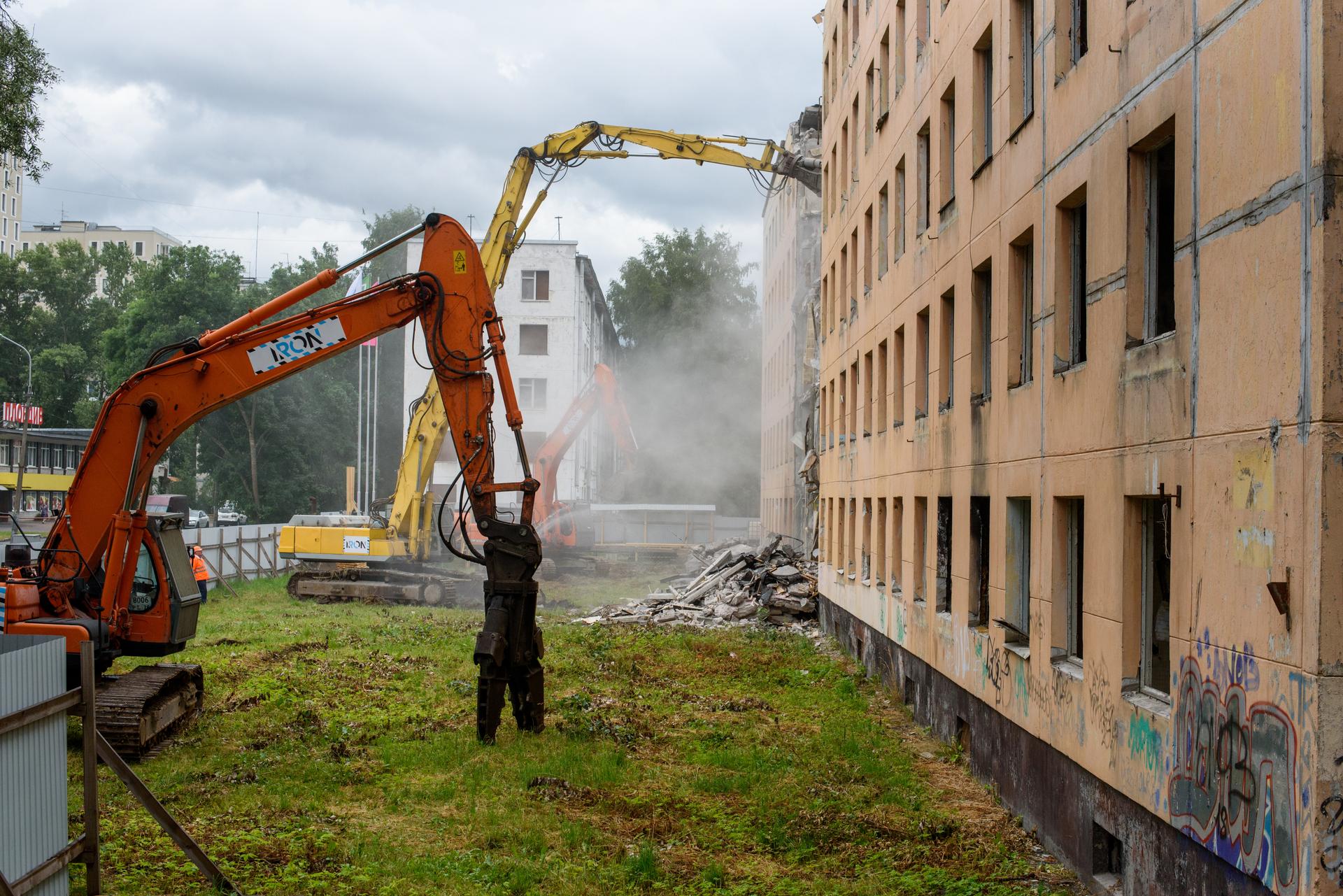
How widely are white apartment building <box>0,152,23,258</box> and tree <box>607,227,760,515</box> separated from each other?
6805 centimetres

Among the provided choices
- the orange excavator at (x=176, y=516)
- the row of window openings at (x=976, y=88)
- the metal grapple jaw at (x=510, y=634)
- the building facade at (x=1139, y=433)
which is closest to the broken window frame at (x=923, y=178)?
the row of window openings at (x=976, y=88)

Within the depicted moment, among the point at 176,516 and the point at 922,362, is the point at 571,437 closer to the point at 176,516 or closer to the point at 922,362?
the point at 922,362

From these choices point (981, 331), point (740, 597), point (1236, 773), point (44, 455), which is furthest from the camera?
point (44, 455)

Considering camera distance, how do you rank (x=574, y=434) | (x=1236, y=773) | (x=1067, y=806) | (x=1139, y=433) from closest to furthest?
(x=1236, y=773)
(x=1139, y=433)
(x=1067, y=806)
(x=574, y=434)

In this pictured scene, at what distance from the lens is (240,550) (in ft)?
112

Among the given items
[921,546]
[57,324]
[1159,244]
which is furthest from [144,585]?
[57,324]

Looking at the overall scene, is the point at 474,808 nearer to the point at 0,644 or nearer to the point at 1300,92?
the point at 0,644

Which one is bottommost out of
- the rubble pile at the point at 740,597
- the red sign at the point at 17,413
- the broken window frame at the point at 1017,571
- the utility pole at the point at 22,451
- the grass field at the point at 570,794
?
the grass field at the point at 570,794

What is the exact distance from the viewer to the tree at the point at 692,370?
77.9 metres

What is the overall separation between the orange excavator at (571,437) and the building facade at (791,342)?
5.45 meters

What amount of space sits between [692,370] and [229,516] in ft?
105

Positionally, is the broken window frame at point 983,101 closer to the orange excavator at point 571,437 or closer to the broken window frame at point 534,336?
the orange excavator at point 571,437

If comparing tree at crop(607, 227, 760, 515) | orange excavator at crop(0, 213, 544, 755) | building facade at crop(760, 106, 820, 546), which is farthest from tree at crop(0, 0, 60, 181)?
tree at crop(607, 227, 760, 515)

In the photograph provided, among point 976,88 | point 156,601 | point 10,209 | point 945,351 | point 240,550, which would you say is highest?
point 10,209
